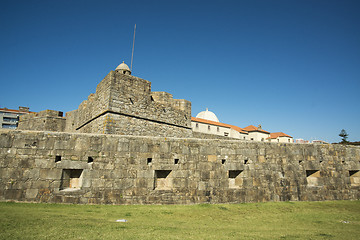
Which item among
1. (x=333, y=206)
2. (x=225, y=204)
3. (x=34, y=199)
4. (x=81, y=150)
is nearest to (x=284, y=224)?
(x=225, y=204)

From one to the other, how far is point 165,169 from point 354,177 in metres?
9.01

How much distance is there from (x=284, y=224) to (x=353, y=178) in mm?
6699

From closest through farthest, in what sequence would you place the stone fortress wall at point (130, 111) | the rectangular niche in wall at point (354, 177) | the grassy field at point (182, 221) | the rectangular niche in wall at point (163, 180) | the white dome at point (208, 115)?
the grassy field at point (182, 221)
the rectangular niche in wall at point (163, 180)
the rectangular niche in wall at point (354, 177)
the stone fortress wall at point (130, 111)
the white dome at point (208, 115)

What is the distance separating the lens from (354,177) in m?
10.1

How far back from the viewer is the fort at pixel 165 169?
6348mm

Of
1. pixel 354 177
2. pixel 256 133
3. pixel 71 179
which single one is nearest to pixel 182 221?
pixel 71 179

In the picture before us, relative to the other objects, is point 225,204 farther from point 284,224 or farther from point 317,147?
point 317,147

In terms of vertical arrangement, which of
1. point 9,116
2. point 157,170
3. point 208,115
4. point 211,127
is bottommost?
point 157,170

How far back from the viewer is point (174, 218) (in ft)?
18.8

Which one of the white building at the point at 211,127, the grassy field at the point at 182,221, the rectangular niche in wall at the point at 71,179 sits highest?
the white building at the point at 211,127

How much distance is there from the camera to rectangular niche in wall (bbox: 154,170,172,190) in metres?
7.31

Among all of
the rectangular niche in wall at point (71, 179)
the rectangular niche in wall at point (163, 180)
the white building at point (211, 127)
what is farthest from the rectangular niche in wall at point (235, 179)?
the white building at point (211, 127)

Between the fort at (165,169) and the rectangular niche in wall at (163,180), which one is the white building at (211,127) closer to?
the fort at (165,169)

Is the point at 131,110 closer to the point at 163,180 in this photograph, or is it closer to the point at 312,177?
the point at 163,180
